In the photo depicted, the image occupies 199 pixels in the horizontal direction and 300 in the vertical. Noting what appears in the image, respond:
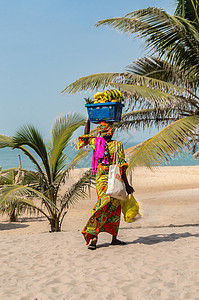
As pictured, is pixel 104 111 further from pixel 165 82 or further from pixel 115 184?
A: pixel 165 82

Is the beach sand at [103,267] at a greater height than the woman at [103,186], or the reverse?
the woman at [103,186]

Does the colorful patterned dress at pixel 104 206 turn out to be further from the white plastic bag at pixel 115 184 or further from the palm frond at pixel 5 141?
the palm frond at pixel 5 141

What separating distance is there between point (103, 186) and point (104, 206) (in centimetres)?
27

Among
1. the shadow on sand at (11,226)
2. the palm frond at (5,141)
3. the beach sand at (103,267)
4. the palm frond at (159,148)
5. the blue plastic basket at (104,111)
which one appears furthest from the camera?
the shadow on sand at (11,226)

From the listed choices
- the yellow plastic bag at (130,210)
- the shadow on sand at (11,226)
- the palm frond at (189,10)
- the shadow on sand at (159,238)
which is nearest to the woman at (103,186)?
the yellow plastic bag at (130,210)

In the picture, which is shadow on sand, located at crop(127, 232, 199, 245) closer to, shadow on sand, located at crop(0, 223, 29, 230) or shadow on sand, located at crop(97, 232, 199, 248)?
shadow on sand, located at crop(97, 232, 199, 248)

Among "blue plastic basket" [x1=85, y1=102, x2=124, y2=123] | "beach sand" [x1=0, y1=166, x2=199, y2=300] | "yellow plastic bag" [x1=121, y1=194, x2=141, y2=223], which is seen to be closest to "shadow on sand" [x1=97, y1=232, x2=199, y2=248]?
"beach sand" [x1=0, y1=166, x2=199, y2=300]

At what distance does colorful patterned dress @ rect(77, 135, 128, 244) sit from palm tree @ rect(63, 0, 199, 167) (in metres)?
1.62

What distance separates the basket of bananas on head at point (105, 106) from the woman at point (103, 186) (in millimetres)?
112

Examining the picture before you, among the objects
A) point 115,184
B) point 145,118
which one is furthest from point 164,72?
point 115,184

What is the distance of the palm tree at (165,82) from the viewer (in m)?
6.36

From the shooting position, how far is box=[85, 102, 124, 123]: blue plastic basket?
4.75 m

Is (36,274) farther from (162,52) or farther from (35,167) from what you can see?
(162,52)

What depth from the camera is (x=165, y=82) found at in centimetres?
735
